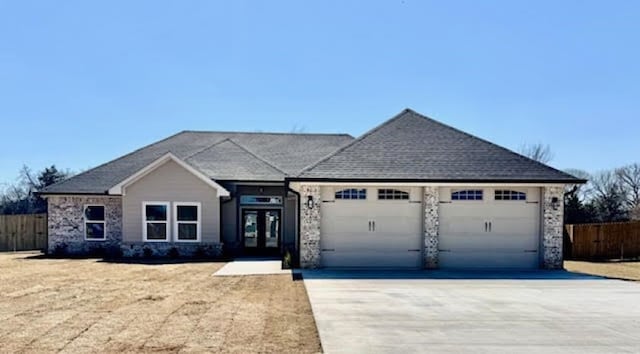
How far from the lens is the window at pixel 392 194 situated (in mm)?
16625

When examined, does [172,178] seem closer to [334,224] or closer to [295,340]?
[334,224]

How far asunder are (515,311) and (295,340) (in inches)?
A: 188

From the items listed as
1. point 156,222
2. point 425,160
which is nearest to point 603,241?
point 425,160

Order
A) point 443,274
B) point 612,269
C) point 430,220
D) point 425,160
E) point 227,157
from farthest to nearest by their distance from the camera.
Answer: point 227,157
point 612,269
point 425,160
point 430,220
point 443,274

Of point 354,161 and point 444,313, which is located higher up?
point 354,161

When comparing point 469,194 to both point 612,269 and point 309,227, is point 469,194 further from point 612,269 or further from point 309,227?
point 612,269

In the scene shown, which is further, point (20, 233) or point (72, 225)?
point (20, 233)

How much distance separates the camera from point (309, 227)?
1631cm

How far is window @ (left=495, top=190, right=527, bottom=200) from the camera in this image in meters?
16.8

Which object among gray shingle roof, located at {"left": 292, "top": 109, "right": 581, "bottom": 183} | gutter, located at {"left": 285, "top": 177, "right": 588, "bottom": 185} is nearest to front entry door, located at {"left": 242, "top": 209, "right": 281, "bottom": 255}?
gray shingle roof, located at {"left": 292, "top": 109, "right": 581, "bottom": 183}

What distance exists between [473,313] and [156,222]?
14.4 meters

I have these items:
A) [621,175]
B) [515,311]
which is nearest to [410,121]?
[515,311]

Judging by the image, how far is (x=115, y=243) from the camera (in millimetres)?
21359

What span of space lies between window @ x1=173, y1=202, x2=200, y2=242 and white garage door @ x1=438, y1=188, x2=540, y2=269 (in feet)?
31.8
